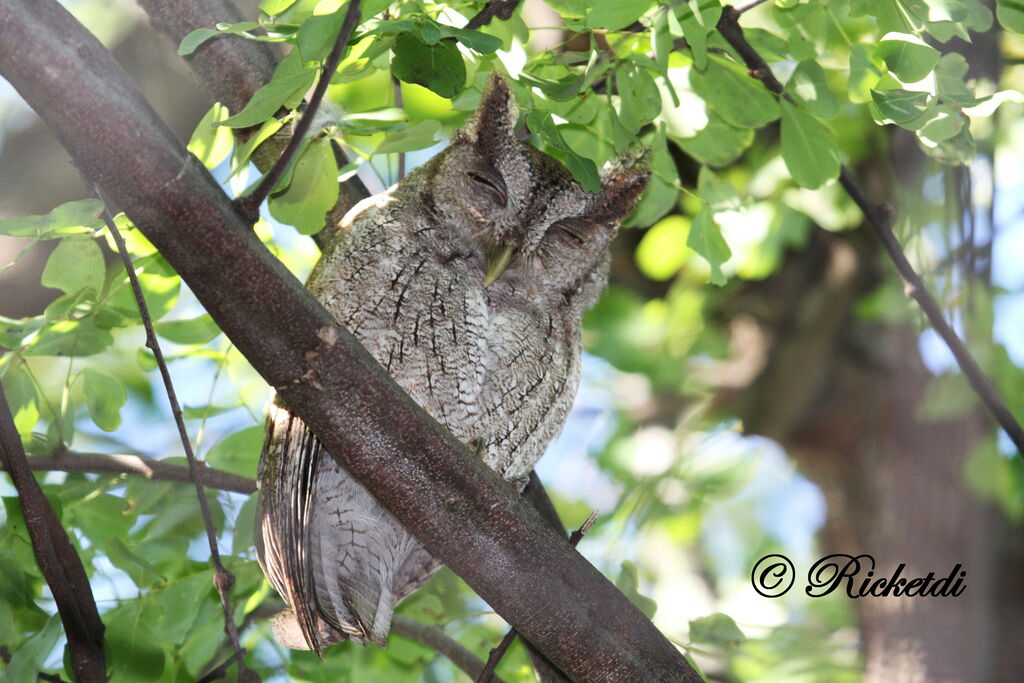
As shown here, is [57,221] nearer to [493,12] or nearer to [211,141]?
[211,141]

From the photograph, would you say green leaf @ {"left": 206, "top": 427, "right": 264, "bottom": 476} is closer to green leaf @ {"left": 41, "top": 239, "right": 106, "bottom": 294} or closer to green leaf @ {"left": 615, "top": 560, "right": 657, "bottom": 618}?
green leaf @ {"left": 41, "top": 239, "right": 106, "bottom": 294}

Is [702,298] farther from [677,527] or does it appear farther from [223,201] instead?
[223,201]

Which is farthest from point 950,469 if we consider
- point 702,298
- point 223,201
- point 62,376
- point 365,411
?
point 62,376

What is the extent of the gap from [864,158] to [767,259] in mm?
1289

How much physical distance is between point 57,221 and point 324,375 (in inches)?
21.7

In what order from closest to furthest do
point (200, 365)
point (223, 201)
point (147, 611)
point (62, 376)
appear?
point (223, 201) < point (147, 611) < point (200, 365) < point (62, 376)

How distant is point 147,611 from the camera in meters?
2.09

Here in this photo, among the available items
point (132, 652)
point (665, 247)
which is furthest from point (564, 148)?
point (665, 247)

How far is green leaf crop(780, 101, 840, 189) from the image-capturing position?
2010 mm

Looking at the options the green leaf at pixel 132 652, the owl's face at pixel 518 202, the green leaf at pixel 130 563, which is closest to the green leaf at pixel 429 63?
the owl's face at pixel 518 202

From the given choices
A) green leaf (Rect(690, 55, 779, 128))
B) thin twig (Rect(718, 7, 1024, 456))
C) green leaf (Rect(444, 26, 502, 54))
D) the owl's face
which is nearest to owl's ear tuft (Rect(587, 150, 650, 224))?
the owl's face

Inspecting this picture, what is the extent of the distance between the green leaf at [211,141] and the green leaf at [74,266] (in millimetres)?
281

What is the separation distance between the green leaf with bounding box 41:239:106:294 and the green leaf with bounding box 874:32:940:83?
1.49m

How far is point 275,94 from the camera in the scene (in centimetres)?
152
